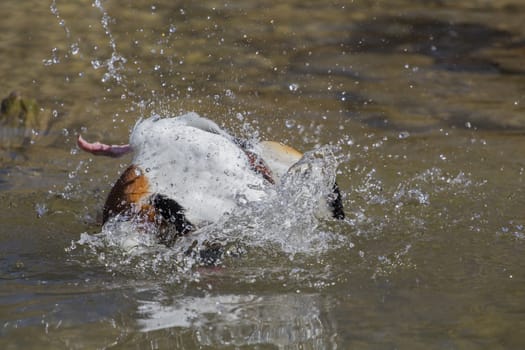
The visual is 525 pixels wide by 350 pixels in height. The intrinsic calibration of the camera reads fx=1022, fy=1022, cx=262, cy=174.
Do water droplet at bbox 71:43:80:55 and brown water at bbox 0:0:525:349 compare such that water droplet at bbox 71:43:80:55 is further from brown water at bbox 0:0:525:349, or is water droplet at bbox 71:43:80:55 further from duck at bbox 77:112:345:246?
duck at bbox 77:112:345:246

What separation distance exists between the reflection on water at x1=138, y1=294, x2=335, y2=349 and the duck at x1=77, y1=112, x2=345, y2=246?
31 centimetres

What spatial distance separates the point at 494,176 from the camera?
5410 mm

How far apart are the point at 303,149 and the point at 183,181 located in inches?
91.4

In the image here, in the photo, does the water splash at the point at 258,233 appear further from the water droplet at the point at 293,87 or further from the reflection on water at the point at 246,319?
the water droplet at the point at 293,87

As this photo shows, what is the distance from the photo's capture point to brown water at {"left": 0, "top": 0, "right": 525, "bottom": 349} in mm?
3439

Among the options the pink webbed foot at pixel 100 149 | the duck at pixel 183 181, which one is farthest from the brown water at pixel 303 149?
the pink webbed foot at pixel 100 149

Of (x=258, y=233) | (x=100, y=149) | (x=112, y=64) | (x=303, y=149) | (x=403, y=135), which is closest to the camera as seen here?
(x=258, y=233)

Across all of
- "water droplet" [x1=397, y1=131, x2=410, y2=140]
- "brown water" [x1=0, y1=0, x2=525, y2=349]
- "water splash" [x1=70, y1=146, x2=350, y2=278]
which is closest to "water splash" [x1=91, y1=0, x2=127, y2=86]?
"brown water" [x1=0, y1=0, x2=525, y2=349]

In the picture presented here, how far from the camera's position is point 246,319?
3418 mm

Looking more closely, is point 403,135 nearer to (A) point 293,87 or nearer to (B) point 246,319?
(A) point 293,87

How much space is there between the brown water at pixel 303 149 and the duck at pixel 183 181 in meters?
0.23

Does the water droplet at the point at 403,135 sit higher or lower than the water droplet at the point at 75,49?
lower

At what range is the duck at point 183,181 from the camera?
3762 mm

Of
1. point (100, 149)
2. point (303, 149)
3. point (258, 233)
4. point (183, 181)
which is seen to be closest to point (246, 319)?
point (183, 181)
